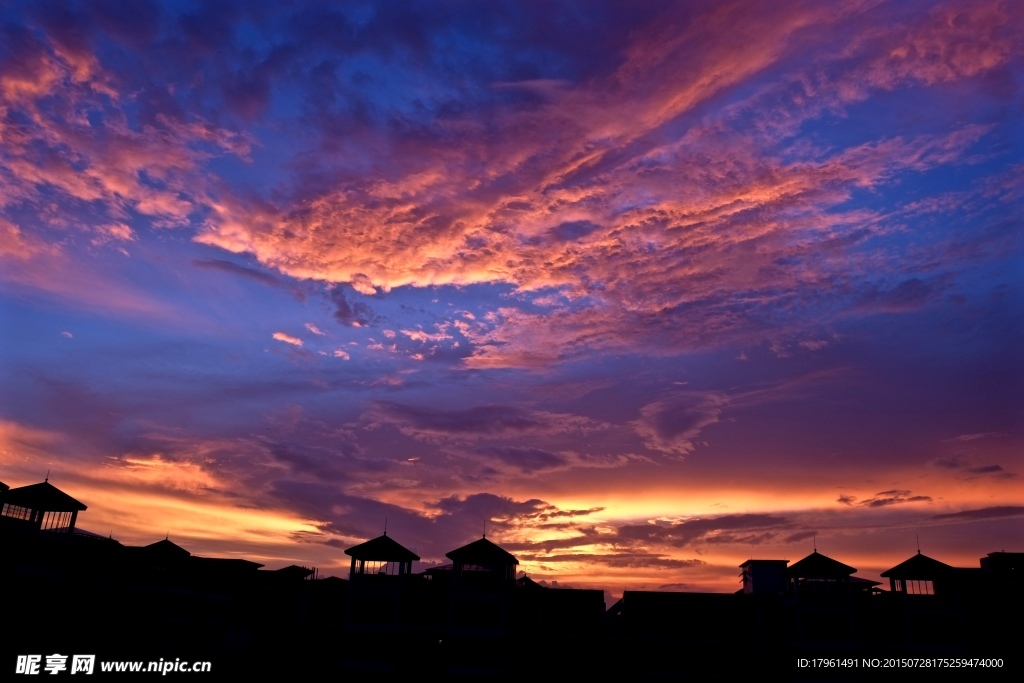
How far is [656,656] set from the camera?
60.0 m

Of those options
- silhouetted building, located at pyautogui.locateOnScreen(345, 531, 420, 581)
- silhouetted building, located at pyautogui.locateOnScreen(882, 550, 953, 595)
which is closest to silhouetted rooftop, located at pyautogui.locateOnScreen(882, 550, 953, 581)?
silhouetted building, located at pyautogui.locateOnScreen(882, 550, 953, 595)

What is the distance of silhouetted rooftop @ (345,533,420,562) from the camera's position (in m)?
61.7

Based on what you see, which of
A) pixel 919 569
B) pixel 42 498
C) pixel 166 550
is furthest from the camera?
pixel 166 550

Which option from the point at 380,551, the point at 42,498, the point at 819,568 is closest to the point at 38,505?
the point at 42,498

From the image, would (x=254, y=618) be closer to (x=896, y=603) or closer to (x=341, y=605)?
(x=341, y=605)

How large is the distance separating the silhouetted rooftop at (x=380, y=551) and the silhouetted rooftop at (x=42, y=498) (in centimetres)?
2120

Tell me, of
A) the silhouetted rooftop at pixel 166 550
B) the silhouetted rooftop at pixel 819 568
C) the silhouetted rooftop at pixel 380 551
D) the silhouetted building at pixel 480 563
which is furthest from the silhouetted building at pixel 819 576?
the silhouetted rooftop at pixel 166 550

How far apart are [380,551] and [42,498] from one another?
25707 millimetres

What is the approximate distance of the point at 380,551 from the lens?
61969mm

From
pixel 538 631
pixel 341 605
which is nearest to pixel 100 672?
pixel 341 605

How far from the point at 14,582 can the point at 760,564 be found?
65006 millimetres

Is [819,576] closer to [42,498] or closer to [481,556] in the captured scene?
[481,556]

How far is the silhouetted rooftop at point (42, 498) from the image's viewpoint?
53.5 m

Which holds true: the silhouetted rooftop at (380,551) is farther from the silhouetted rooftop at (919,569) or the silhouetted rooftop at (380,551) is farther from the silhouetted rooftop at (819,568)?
the silhouetted rooftop at (919,569)
